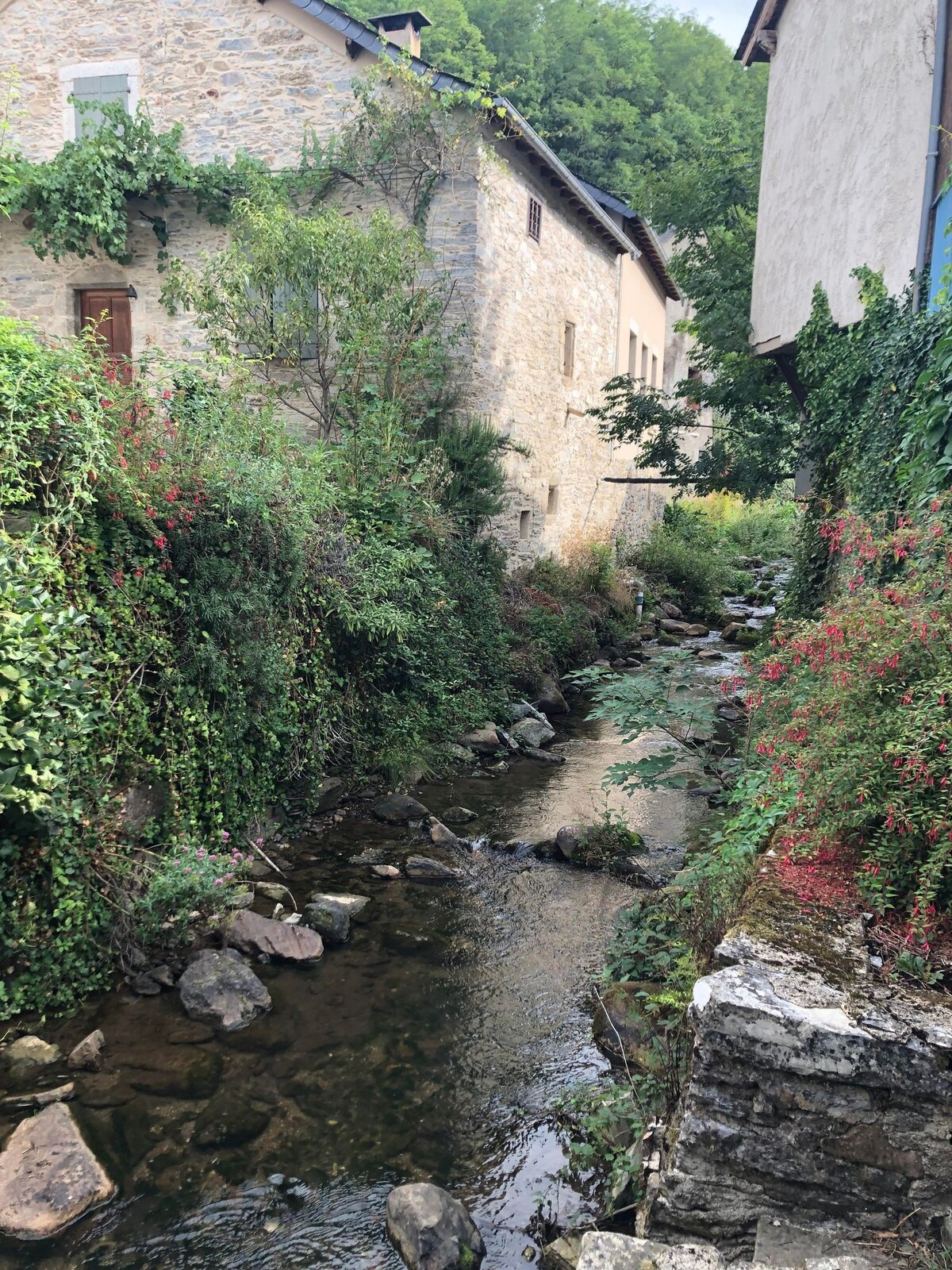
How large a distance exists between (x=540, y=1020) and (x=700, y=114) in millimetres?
28100

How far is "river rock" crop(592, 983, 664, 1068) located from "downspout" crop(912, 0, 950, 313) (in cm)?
594

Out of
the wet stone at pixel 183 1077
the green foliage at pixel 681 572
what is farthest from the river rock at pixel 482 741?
the green foliage at pixel 681 572

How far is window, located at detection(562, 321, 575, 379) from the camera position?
1561cm

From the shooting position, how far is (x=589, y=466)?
678 inches

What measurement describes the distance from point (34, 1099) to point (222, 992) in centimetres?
105

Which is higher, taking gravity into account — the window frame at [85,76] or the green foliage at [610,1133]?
the window frame at [85,76]

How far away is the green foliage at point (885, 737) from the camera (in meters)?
3.18

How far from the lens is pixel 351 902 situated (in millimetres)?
6238

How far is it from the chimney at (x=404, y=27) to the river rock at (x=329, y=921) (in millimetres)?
11090

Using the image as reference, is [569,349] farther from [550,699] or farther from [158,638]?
[158,638]

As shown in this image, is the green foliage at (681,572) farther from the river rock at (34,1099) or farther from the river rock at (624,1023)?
the river rock at (34,1099)

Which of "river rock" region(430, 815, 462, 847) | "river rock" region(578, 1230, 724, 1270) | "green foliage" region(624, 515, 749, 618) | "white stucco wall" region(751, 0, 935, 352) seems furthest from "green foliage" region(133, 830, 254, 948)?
"green foliage" region(624, 515, 749, 618)

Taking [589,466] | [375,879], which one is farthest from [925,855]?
[589,466]

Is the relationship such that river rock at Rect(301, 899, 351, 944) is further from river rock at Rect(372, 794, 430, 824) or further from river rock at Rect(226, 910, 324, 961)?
river rock at Rect(372, 794, 430, 824)
